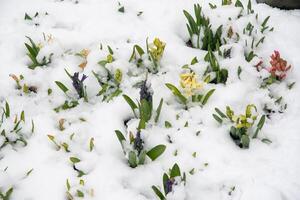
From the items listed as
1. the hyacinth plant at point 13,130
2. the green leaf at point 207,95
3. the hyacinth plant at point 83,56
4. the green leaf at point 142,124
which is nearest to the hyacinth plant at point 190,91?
the green leaf at point 207,95

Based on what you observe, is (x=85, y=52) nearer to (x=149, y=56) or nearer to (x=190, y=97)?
(x=149, y=56)

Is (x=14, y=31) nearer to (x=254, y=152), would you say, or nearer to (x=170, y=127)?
(x=170, y=127)

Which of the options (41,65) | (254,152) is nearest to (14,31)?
(41,65)

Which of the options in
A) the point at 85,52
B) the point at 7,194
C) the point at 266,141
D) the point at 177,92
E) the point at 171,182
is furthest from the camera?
the point at 85,52

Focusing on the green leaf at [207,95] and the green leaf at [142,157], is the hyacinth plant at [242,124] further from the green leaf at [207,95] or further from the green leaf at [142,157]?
the green leaf at [142,157]

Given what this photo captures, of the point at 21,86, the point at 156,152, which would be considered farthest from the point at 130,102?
the point at 21,86

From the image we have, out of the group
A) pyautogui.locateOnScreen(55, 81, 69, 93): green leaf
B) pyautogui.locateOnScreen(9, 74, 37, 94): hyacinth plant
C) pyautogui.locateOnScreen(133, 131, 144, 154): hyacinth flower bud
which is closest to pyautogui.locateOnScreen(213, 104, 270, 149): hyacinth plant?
pyautogui.locateOnScreen(133, 131, 144, 154): hyacinth flower bud
